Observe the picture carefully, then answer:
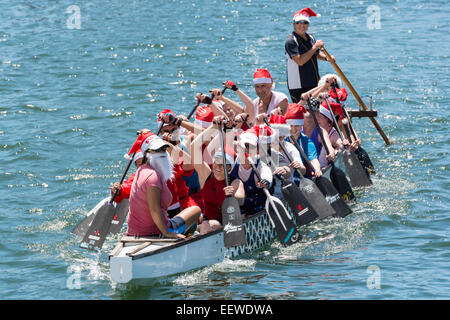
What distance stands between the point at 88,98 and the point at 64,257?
9734mm

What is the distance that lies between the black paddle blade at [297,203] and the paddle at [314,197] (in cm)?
22

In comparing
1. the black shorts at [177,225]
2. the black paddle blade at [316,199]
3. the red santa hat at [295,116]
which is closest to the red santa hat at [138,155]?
the black shorts at [177,225]

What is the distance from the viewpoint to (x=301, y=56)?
41.6 ft

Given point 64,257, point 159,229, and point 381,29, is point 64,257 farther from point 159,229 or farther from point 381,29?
point 381,29

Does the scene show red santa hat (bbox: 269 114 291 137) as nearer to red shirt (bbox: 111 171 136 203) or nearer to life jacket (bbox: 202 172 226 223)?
life jacket (bbox: 202 172 226 223)

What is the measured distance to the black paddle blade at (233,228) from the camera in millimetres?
9039

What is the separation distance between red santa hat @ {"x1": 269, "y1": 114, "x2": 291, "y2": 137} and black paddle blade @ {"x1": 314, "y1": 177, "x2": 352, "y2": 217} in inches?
34.9

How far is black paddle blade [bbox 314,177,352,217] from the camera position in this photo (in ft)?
35.1

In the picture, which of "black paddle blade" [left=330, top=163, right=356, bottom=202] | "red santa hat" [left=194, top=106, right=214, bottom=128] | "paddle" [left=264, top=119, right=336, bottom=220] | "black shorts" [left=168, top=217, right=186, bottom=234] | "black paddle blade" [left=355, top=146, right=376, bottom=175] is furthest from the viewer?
"black paddle blade" [left=355, top=146, right=376, bottom=175]

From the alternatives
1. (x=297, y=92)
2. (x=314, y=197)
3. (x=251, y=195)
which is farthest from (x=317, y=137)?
(x=251, y=195)

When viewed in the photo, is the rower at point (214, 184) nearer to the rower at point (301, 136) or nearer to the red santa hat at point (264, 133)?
the red santa hat at point (264, 133)

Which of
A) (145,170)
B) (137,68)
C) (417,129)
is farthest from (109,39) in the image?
(145,170)

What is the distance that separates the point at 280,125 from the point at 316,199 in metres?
1.18

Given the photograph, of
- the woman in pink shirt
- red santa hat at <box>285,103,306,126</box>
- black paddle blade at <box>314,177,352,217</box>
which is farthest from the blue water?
red santa hat at <box>285,103,306,126</box>
